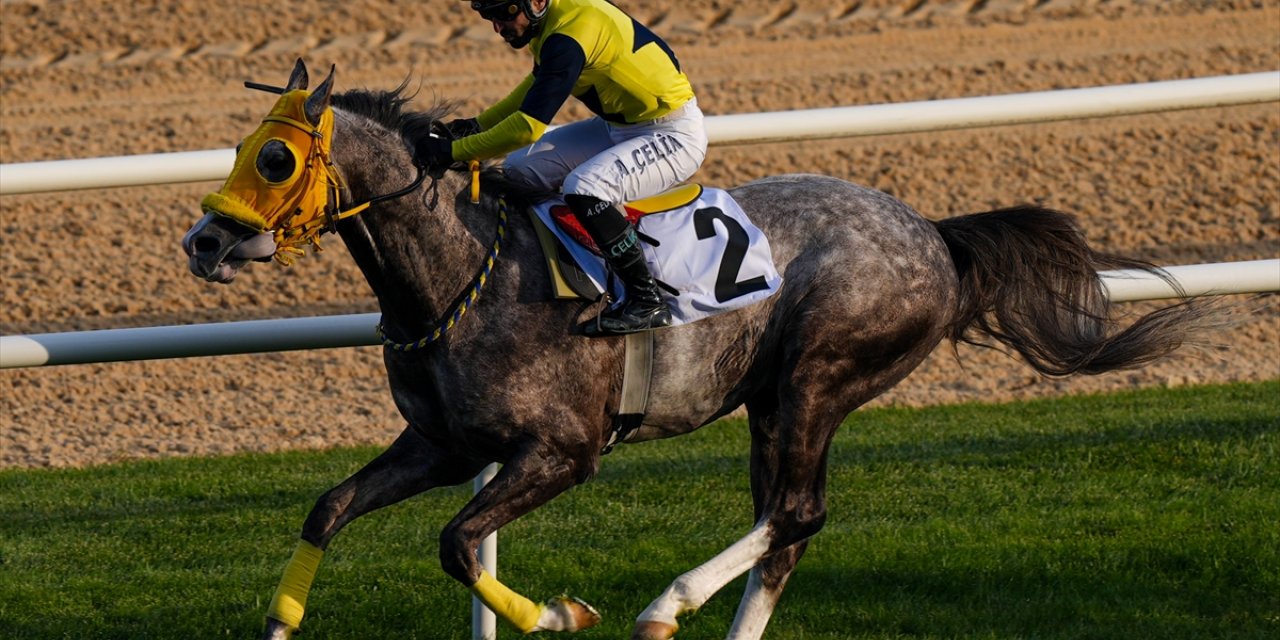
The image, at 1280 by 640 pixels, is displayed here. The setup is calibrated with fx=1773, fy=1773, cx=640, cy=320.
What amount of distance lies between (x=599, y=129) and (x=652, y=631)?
140cm

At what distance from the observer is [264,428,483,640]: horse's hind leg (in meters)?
4.59

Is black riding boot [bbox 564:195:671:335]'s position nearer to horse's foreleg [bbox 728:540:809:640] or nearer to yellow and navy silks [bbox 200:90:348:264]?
yellow and navy silks [bbox 200:90:348:264]

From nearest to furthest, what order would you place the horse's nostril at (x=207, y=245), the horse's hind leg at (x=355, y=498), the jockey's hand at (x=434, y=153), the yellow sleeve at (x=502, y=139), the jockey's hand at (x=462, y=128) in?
1. the horse's nostril at (x=207, y=245)
2. the yellow sleeve at (x=502, y=139)
3. the jockey's hand at (x=434, y=153)
4. the horse's hind leg at (x=355, y=498)
5. the jockey's hand at (x=462, y=128)

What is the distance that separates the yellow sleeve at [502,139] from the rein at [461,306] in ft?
0.82

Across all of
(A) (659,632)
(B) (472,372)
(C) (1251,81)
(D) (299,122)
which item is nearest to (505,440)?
(B) (472,372)

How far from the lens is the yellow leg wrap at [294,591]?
457 centimetres

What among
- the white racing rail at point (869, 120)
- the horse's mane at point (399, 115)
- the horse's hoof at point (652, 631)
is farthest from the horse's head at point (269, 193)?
the horse's hoof at point (652, 631)

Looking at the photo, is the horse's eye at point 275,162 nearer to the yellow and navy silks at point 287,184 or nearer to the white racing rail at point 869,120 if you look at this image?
the yellow and navy silks at point 287,184

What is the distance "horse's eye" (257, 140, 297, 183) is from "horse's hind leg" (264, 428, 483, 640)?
86 centimetres

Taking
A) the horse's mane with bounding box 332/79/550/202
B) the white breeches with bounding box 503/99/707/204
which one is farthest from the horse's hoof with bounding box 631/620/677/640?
the horse's mane with bounding box 332/79/550/202

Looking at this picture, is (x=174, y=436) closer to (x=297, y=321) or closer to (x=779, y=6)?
(x=297, y=321)

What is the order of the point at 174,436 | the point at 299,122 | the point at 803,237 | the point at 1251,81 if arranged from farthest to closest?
the point at 174,436 → the point at 1251,81 → the point at 803,237 → the point at 299,122

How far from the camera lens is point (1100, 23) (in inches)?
508

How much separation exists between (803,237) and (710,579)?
3.22 ft
